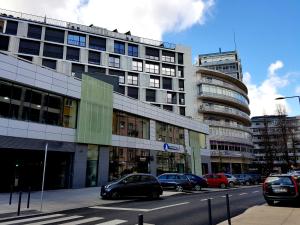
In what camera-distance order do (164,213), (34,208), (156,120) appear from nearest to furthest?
(164,213), (34,208), (156,120)

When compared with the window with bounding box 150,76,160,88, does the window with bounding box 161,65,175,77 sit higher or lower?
higher

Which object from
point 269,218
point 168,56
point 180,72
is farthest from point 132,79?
point 269,218

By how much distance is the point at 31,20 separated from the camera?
164 feet

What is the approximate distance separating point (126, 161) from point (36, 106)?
39.1 feet

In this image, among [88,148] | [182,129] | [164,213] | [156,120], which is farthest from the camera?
[182,129]

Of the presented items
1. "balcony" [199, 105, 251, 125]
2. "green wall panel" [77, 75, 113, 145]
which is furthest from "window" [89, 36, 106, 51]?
"green wall panel" [77, 75, 113, 145]

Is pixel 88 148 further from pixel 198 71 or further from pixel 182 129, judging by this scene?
pixel 198 71

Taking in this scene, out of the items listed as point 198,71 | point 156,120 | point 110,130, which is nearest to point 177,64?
point 198,71

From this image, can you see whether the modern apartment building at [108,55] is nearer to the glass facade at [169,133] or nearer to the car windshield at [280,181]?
the glass facade at [169,133]

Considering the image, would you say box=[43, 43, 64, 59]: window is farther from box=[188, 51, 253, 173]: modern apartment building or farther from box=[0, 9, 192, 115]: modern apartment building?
A: box=[188, 51, 253, 173]: modern apartment building

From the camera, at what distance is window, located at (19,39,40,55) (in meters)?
48.4

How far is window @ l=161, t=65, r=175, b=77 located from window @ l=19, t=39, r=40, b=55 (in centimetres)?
2360

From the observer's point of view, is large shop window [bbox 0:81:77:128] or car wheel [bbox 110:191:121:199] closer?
car wheel [bbox 110:191:121:199]

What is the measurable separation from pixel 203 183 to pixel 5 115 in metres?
17.4
